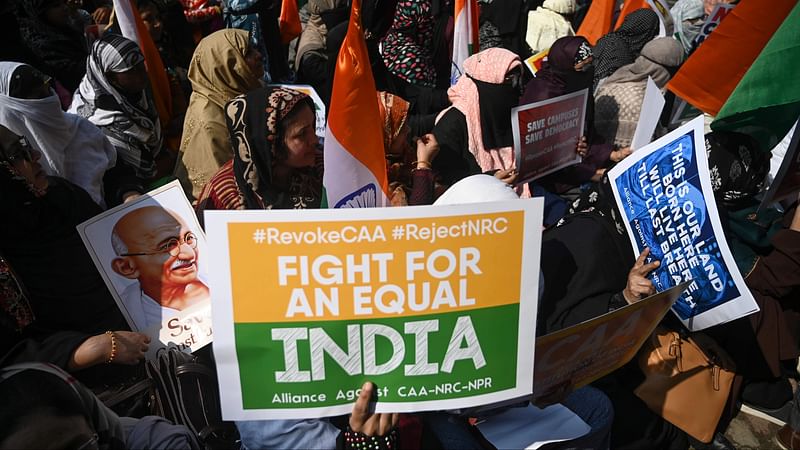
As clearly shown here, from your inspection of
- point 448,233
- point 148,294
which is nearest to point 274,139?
point 148,294

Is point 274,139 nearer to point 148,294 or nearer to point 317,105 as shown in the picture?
point 148,294

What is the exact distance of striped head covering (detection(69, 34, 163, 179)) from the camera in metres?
3.18

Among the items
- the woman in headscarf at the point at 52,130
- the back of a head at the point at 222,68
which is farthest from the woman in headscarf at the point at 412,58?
the woman in headscarf at the point at 52,130

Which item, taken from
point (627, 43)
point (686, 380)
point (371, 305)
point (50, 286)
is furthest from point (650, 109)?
point (50, 286)

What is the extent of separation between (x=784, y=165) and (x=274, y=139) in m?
2.22

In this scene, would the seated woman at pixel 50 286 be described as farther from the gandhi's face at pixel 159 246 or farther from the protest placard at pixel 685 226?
the protest placard at pixel 685 226

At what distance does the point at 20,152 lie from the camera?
2.04m

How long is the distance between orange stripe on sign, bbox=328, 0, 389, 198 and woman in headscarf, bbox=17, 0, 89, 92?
9.19ft

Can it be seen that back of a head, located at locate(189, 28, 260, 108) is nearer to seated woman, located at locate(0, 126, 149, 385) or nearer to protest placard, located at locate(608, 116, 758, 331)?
seated woman, located at locate(0, 126, 149, 385)

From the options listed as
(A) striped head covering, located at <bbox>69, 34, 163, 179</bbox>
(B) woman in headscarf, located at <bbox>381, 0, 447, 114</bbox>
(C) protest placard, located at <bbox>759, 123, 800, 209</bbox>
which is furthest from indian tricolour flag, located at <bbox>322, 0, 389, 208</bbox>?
(B) woman in headscarf, located at <bbox>381, 0, 447, 114</bbox>

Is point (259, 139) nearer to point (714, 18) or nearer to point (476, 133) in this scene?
point (476, 133)

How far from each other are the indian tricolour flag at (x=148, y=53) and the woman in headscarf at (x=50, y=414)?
9.44ft

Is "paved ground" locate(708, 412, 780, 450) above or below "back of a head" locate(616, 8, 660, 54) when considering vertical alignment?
below

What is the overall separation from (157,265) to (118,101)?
5.72 ft
